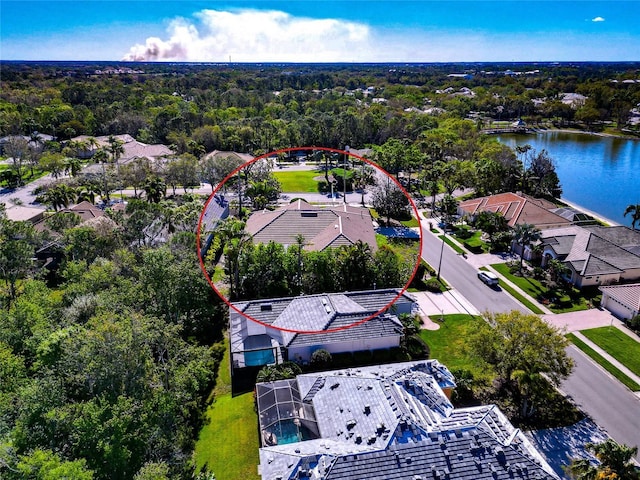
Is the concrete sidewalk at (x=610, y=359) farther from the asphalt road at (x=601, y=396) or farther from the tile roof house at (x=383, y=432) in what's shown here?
the tile roof house at (x=383, y=432)

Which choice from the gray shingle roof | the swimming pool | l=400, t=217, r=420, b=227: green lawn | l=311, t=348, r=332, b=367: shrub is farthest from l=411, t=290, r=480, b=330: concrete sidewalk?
l=400, t=217, r=420, b=227: green lawn

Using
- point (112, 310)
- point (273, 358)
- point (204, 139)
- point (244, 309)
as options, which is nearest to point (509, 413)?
point (273, 358)

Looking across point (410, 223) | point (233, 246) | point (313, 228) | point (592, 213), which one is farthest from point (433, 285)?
point (592, 213)

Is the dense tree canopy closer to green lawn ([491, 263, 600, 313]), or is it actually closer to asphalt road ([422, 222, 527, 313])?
asphalt road ([422, 222, 527, 313])

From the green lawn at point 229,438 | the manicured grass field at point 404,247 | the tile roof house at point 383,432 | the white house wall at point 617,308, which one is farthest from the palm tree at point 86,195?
the white house wall at point 617,308

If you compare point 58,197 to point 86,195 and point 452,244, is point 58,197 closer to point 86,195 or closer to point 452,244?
point 86,195

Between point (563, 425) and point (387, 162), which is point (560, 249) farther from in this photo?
point (387, 162)
